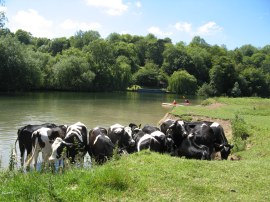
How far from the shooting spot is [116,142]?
40.7 ft

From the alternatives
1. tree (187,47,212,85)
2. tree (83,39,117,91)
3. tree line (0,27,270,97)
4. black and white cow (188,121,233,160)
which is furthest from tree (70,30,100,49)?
black and white cow (188,121,233,160)

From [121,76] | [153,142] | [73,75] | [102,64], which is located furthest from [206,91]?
[153,142]

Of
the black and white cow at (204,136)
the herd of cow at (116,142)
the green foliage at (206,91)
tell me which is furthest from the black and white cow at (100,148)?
the green foliage at (206,91)

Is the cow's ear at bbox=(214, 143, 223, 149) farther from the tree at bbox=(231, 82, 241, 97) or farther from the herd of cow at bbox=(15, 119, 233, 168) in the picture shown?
the tree at bbox=(231, 82, 241, 97)

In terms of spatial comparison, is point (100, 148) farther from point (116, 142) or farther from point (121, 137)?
point (121, 137)

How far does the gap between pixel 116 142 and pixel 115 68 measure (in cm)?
8756

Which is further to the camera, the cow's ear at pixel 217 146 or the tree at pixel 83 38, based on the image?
the tree at pixel 83 38

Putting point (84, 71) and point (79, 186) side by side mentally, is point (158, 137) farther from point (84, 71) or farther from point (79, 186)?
point (84, 71)

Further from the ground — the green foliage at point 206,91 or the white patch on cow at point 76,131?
the green foliage at point 206,91

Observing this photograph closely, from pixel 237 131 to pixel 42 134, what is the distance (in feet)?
36.5

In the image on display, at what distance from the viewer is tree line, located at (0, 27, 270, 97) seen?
66438 millimetres

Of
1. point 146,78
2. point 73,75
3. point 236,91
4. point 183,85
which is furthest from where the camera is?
point 146,78

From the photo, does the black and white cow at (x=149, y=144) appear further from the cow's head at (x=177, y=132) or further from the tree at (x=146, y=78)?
the tree at (x=146, y=78)

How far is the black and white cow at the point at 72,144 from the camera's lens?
1275 cm
